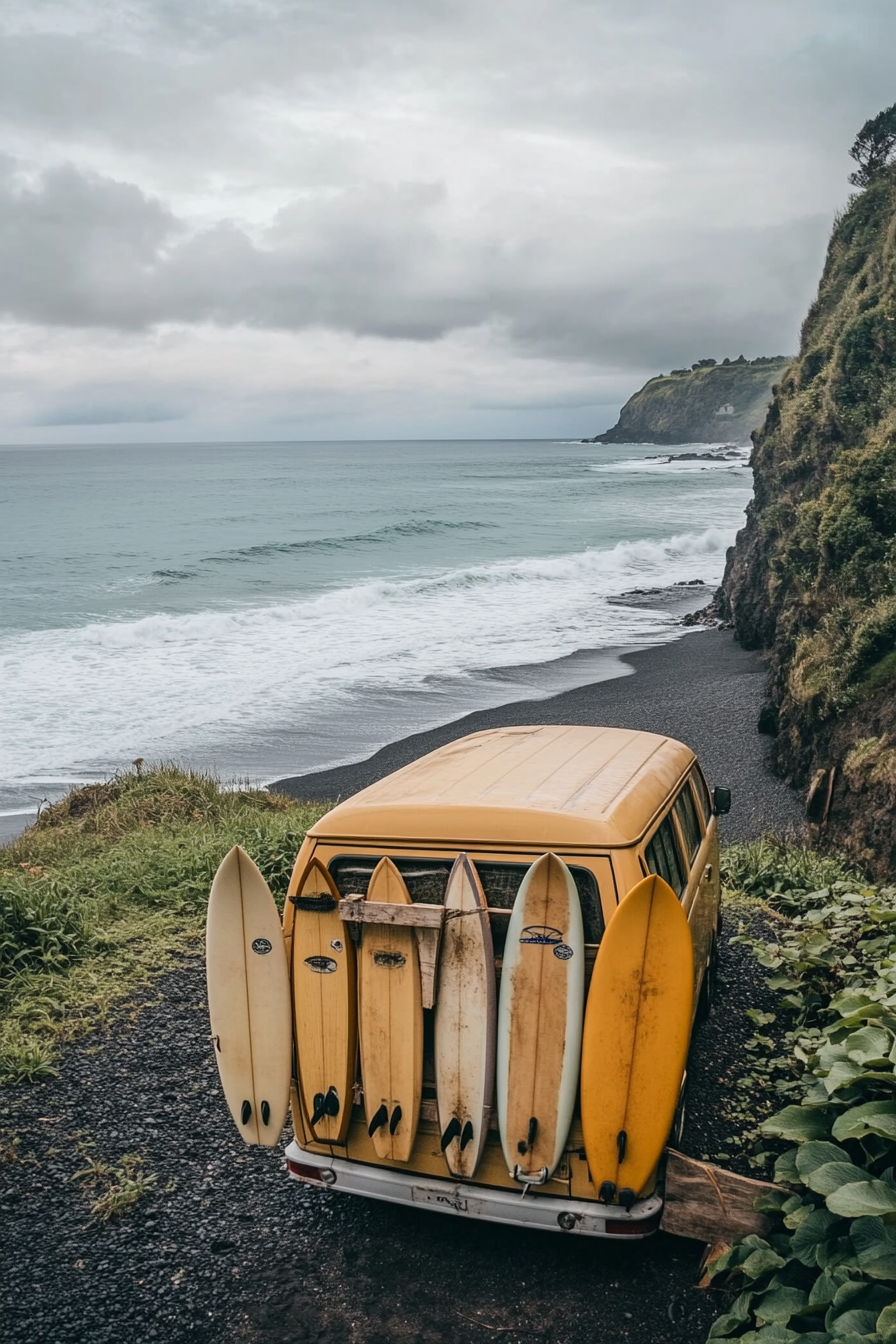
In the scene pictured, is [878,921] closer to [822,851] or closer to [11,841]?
[822,851]

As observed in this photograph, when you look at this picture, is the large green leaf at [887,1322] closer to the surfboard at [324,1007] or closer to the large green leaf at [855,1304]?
the large green leaf at [855,1304]

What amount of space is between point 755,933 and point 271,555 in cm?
4364

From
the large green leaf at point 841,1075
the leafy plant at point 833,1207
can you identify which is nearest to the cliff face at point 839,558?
the leafy plant at point 833,1207

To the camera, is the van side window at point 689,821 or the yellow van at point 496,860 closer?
the yellow van at point 496,860

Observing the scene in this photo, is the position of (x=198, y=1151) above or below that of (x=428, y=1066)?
below

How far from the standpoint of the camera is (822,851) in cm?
1125

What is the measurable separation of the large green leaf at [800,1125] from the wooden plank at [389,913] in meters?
1.71

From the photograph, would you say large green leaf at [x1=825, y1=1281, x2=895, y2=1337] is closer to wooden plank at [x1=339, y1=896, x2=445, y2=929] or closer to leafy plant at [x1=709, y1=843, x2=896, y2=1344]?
leafy plant at [x1=709, y1=843, x2=896, y2=1344]

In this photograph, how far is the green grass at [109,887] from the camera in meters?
7.01

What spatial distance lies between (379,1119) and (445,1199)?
435mm

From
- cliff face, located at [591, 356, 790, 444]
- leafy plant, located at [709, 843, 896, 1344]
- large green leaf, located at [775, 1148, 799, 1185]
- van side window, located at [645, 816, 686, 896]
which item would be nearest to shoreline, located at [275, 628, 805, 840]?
van side window, located at [645, 816, 686, 896]

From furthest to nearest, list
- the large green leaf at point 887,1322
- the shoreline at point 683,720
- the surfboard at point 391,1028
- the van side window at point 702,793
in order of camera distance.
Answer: the shoreline at point 683,720, the van side window at point 702,793, the surfboard at point 391,1028, the large green leaf at point 887,1322

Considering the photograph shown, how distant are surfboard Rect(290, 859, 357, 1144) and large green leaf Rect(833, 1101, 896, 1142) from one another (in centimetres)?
209

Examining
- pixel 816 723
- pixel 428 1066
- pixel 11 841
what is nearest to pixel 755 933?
pixel 428 1066
